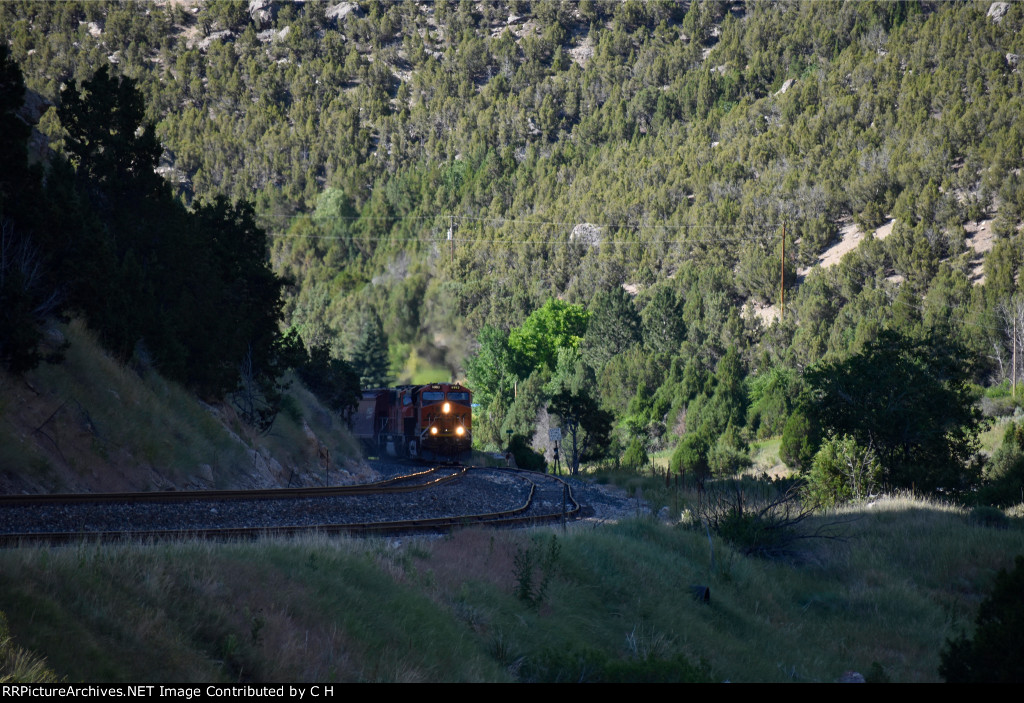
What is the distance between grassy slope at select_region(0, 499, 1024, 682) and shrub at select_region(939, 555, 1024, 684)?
2.15 meters

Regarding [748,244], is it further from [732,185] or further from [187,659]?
[187,659]

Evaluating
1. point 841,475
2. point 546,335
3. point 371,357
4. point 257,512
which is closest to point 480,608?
point 257,512

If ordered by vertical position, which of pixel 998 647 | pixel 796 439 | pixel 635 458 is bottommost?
pixel 635 458

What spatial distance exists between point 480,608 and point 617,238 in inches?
4351

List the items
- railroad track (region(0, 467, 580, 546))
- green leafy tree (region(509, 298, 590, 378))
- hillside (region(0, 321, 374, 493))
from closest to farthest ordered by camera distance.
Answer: railroad track (region(0, 467, 580, 546)) → hillside (region(0, 321, 374, 493)) → green leafy tree (region(509, 298, 590, 378))

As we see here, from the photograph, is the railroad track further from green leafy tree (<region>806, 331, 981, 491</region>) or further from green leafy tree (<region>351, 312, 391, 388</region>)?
green leafy tree (<region>351, 312, 391, 388</region>)

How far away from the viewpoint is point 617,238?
116 meters

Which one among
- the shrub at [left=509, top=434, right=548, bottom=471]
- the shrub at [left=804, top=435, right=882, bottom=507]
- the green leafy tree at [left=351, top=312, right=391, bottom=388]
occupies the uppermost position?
the green leafy tree at [left=351, top=312, right=391, bottom=388]

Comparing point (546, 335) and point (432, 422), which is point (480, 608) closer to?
point (432, 422)

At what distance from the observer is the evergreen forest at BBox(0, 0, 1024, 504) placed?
23766mm

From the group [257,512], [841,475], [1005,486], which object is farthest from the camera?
[1005,486]

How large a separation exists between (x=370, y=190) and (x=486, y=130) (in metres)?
26.5

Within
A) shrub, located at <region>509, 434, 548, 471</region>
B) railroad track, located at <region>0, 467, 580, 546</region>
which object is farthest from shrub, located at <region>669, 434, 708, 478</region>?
railroad track, located at <region>0, 467, 580, 546</region>

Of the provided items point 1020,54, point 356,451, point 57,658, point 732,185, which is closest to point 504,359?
point 732,185
